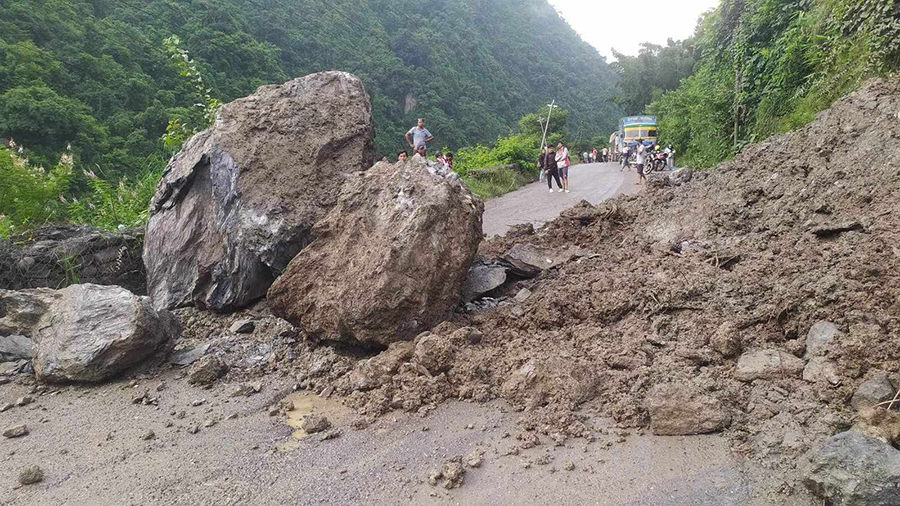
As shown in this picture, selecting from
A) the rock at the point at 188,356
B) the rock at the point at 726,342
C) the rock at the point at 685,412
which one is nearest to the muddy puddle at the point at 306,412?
the rock at the point at 188,356

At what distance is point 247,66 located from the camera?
36656mm

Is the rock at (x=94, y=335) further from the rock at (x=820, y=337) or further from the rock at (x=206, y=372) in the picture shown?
the rock at (x=820, y=337)

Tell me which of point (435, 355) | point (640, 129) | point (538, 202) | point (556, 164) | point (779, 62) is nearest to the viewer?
point (435, 355)

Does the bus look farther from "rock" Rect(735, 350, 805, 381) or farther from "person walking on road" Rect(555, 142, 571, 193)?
"rock" Rect(735, 350, 805, 381)

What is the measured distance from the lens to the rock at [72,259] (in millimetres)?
6145

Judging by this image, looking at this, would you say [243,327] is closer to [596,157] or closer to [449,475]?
[449,475]

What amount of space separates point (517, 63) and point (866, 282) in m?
94.8

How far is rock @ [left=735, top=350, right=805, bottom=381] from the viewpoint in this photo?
3014 millimetres

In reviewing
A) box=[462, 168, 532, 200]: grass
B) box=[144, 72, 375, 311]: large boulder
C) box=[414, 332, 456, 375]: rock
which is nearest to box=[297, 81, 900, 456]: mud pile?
box=[414, 332, 456, 375]: rock

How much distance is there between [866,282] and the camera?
3.33m

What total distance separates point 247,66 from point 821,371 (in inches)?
1553

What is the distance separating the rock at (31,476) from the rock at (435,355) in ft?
7.59

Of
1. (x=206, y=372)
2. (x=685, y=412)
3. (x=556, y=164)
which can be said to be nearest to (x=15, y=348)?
(x=206, y=372)

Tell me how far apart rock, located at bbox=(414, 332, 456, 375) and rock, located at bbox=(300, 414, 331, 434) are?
0.78m
